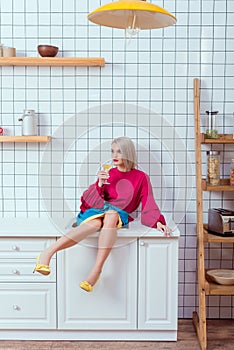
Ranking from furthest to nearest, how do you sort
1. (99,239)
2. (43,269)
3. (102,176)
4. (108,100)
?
(108,100)
(102,176)
(99,239)
(43,269)

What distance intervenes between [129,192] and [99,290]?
1.98 feet

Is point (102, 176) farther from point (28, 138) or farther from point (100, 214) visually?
point (28, 138)

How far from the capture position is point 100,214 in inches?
118

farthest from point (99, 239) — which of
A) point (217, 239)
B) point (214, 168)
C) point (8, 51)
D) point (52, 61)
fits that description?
point (8, 51)

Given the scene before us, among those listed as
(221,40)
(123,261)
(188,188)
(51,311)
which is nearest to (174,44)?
(221,40)

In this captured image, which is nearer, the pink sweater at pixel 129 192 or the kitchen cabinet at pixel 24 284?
the kitchen cabinet at pixel 24 284

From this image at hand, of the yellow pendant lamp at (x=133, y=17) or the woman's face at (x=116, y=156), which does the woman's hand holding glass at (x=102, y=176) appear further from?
the yellow pendant lamp at (x=133, y=17)

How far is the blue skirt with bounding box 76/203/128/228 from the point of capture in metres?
2.99

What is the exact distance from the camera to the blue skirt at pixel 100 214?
2.99 m

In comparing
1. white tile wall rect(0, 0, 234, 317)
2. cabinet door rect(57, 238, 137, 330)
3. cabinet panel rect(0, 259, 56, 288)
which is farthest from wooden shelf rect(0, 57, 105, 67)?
cabinet panel rect(0, 259, 56, 288)

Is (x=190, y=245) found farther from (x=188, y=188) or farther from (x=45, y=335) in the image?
(x=45, y=335)

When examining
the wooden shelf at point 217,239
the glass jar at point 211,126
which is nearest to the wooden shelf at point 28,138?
the glass jar at point 211,126

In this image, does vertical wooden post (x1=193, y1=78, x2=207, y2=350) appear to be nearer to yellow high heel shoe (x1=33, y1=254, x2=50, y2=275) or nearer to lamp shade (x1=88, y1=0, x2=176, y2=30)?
yellow high heel shoe (x1=33, y1=254, x2=50, y2=275)

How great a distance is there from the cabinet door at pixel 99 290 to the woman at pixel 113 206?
73 mm
